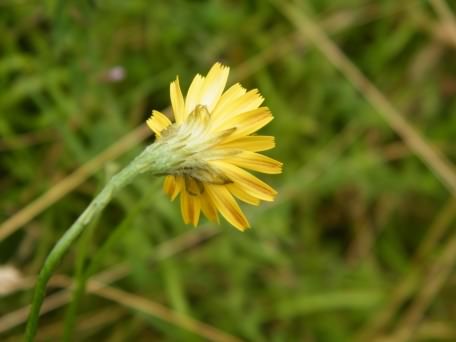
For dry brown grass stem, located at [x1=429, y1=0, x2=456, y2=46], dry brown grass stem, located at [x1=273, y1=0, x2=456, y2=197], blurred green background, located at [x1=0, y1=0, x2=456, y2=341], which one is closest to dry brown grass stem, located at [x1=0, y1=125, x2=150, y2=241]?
blurred green background, located at [x1=0, y1=0, x2=456, y2=341]

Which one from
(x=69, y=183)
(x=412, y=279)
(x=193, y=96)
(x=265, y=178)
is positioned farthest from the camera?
(x=412, y=279)

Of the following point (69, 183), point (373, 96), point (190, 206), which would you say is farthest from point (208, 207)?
point (373, 96)

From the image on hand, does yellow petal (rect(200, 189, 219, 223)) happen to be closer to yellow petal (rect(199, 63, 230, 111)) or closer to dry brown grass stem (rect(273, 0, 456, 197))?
yellow petal (rect(199, 63, 230, 111))

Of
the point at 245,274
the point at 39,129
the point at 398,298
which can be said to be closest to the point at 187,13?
the point at 39,129

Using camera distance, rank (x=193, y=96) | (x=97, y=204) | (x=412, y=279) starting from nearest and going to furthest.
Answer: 1. (x=97, y=204)
2. (x=193, y=96)
3. (x=412, y=279)

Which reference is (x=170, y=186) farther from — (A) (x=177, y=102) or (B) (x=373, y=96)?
(B) (x=373, y=96)

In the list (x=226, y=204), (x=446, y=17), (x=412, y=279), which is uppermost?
(x=446, y=17)
